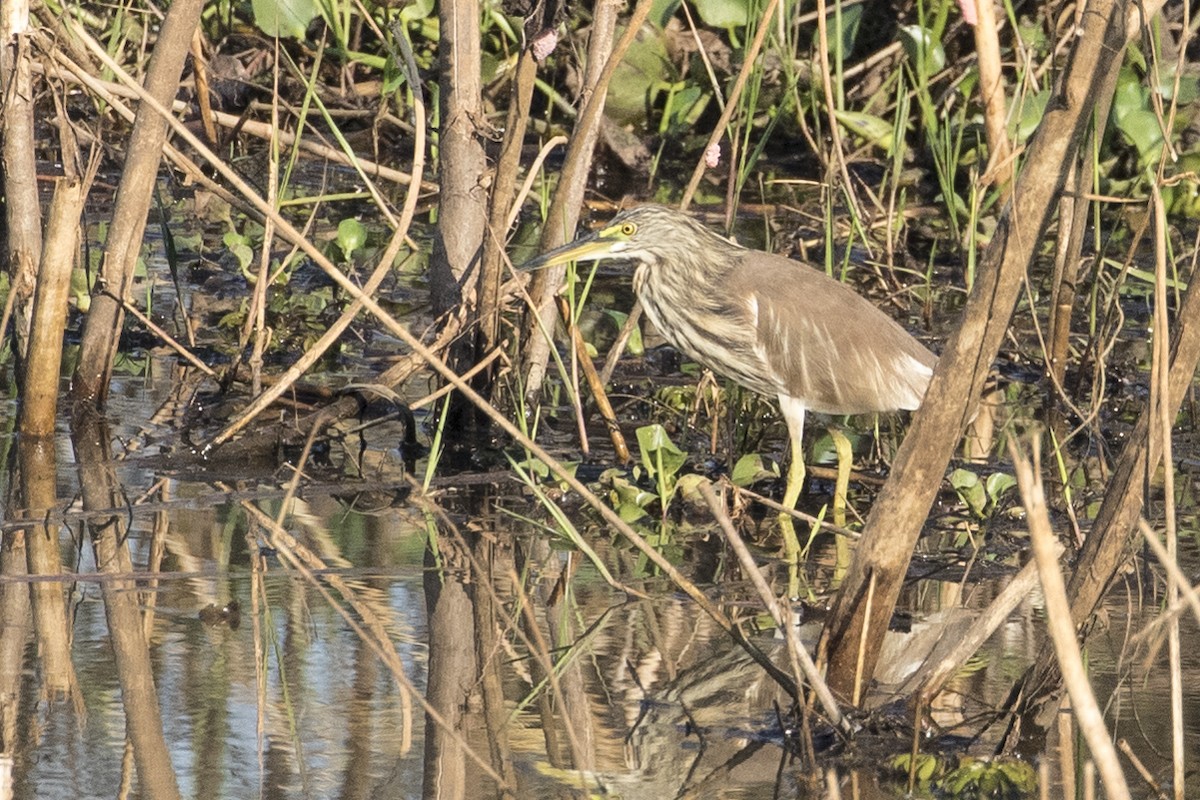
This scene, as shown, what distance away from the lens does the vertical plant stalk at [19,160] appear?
15.4 ft

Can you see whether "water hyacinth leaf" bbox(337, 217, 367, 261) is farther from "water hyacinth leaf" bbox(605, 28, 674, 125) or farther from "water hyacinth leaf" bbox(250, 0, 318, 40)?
"water hyacinth leaf" bbox(605, 28, 674, 125)

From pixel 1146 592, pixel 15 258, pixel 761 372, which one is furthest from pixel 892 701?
pixel 15 258

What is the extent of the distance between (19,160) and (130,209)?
33 centimetres

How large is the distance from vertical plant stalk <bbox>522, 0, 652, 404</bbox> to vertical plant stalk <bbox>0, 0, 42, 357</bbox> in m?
1.42

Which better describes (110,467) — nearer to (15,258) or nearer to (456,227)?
(15,258)

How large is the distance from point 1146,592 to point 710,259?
1.68 meters

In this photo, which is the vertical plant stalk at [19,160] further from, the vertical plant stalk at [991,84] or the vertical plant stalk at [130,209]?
the vertical plant stalk at [991,84]

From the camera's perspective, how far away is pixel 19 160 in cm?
505

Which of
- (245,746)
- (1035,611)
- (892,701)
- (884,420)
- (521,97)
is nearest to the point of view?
(245,746)

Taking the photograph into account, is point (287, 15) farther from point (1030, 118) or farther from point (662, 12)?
point (1030, 118)

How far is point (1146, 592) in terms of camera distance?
171 inches

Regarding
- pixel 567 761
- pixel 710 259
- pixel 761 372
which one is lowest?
pixel 567 761

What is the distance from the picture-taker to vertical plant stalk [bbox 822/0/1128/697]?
2863mm

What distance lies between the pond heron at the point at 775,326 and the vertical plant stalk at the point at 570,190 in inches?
4.5
